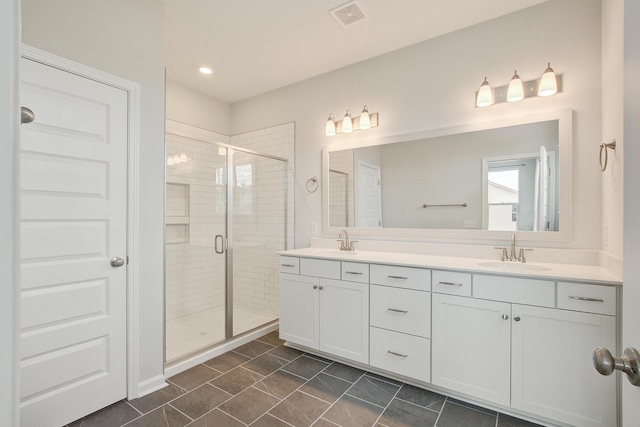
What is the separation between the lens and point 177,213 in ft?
10.3

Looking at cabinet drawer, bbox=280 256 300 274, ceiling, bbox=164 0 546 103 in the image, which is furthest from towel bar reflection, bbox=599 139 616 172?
cabinet drawer, bbox=280 256 300 274

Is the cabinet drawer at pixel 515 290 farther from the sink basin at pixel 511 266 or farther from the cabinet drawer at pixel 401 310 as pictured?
the cabinet drawer at pixel 401 310

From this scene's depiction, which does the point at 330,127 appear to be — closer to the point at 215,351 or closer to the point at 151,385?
the point at 215,351

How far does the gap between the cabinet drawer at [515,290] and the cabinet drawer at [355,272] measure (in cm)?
77

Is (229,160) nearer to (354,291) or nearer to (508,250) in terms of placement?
(354,291)

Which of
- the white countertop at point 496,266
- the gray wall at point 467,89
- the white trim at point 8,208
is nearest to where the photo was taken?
the white trim at point 8,208

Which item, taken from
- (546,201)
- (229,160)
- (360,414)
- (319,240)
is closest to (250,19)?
(229,160)

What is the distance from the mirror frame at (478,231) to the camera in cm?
216

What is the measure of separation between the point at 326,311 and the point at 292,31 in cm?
238

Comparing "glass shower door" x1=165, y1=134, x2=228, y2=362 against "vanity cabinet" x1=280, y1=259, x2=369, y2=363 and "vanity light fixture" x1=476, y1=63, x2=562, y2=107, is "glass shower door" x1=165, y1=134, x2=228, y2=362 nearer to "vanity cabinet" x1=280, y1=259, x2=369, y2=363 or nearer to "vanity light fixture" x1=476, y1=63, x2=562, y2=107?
"vanity cabinet" x1=280, y1=259, x2=369, y2=363

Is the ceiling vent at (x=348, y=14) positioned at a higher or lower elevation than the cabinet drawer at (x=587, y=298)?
higher

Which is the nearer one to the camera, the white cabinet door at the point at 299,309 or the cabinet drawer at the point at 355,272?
the cabinet drawer at the point at 355,272

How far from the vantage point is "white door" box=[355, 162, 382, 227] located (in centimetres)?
302

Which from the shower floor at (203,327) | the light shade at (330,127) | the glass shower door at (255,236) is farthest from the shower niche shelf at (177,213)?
the light shade at (330,127)
